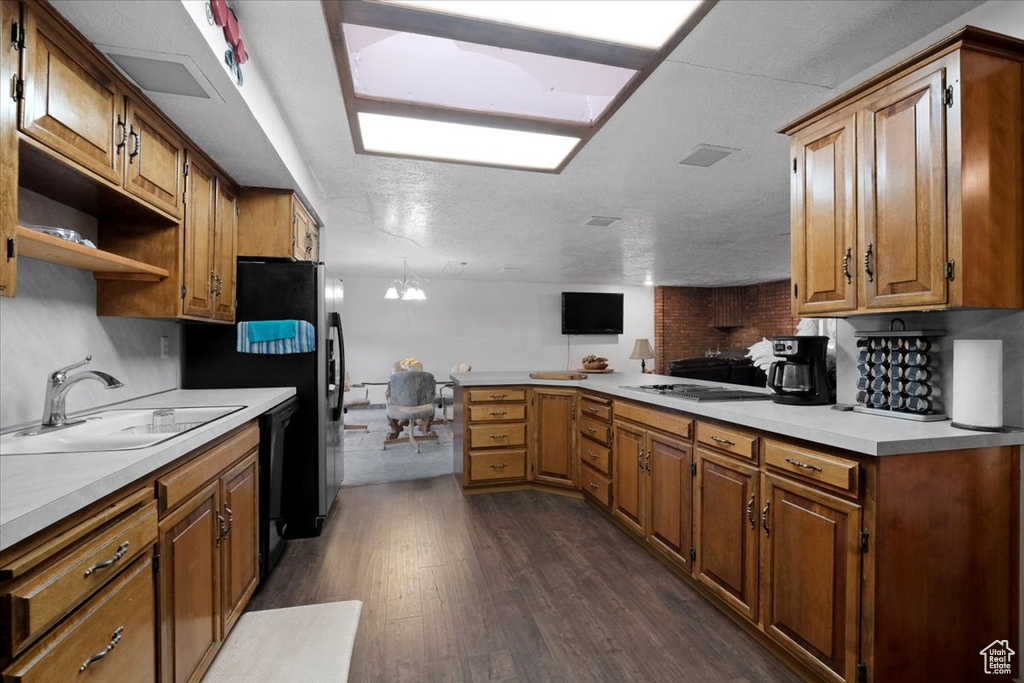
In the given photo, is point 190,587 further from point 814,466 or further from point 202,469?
point 814,466

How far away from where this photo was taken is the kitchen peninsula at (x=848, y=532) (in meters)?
1.38

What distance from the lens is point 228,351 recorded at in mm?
2809

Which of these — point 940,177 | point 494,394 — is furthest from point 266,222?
point 940,177

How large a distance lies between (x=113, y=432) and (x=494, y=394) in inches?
91.3

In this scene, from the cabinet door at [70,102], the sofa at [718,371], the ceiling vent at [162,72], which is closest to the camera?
the cabinet door at [70,102]

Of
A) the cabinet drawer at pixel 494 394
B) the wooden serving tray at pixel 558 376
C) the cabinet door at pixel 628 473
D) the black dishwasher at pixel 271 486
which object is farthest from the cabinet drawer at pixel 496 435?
the black dishwasher at pixel 271 486

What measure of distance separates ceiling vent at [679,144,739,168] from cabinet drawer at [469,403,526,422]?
2.09 meters

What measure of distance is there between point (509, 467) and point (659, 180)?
243 cm

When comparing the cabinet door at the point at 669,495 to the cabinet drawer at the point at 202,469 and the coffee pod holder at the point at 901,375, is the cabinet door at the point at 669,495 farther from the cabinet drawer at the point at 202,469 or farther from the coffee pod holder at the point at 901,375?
the cabinet drawer at the point at 202,469

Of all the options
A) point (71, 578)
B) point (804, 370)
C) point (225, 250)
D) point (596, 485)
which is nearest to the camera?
point (71, 578)

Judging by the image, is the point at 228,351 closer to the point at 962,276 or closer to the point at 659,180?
the point at 659,180

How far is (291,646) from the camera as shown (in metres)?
1.82

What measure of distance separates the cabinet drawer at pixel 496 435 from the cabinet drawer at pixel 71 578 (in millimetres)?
2485

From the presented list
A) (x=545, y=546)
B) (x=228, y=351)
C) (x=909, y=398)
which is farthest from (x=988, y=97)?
(x=228, y=351)
